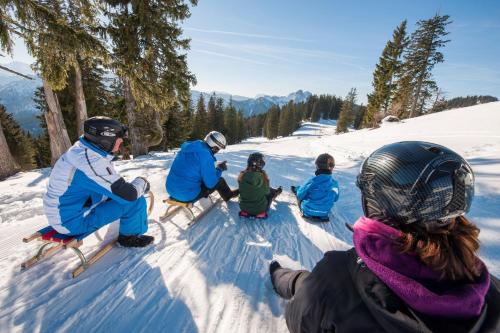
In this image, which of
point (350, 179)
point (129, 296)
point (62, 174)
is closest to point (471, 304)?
point (129, 296)

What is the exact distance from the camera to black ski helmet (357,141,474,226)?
116 cm

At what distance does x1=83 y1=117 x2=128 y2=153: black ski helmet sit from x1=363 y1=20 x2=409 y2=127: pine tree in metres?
31.2

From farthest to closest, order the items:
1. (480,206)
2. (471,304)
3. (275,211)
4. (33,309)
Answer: (275,211)
(480,206)
(33,309)
(471,304)

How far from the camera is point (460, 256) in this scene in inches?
39.4

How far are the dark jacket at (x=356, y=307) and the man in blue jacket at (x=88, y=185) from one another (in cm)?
265

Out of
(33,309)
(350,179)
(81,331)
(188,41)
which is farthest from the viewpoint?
(188,41)

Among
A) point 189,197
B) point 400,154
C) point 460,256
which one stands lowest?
point 189,197

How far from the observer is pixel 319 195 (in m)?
4.39

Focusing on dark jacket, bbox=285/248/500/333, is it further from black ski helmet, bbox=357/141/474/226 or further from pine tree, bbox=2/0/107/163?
pine tree, bbox=2/0/107/163

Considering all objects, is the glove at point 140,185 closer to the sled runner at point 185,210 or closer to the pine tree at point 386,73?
the sled runner at point 185,210

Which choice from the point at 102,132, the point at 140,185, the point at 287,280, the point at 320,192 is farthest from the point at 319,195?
the point at 102,132

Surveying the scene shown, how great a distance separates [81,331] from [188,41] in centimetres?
1295

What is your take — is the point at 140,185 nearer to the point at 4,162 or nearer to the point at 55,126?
the point at 4,162

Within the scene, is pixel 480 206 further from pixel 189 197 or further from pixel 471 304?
pixel 189 197
